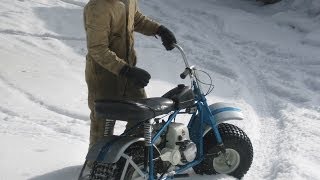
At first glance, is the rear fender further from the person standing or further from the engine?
the person standing

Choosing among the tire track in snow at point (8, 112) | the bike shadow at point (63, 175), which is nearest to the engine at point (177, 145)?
the bike shadow at point (63, 175)

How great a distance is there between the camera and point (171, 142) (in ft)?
12.2

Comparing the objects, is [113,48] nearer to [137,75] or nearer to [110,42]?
[110,42]

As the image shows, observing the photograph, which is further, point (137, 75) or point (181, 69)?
point (181, 69)

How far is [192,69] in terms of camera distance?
12.3ft

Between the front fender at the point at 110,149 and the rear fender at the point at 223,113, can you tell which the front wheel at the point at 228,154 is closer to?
the rear fender at the point at 223,113

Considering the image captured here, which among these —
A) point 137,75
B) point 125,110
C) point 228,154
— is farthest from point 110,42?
point 228,154

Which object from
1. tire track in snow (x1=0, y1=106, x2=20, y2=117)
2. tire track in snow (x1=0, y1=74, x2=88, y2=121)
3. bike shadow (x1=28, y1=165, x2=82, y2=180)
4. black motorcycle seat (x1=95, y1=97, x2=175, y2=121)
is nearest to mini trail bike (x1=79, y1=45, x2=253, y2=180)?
black motorcycle seat (x1=95, y1=97, x2=175, y2=121)

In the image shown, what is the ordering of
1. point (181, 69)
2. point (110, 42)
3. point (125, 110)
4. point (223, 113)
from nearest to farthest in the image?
point (125, 110) → point (110, 42) → point (223, 113) → point (181, 69)

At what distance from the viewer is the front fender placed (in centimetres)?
331

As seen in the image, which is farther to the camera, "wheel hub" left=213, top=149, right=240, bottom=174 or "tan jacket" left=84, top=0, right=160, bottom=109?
"wheel hub" left=213, top=149, right=240, bottom=174

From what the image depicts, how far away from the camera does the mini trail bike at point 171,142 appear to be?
3350mm

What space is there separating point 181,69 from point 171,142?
3.22m

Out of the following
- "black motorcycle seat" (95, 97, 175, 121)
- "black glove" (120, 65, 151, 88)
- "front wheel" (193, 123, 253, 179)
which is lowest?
"front wheel" (193, 123, 253, 179)
